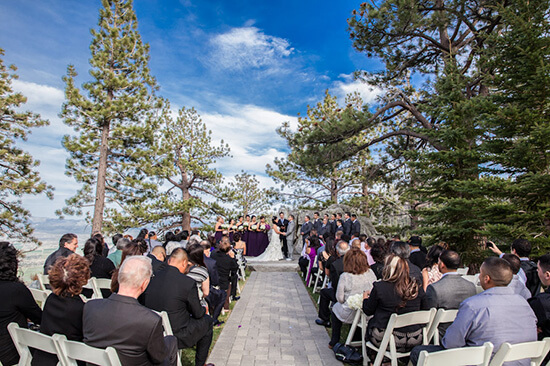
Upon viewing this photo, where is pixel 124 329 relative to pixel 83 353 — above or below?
above

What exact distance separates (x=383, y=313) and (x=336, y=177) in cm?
1747

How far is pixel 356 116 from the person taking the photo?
1121 cm

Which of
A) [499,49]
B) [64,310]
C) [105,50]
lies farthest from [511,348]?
[105,50]

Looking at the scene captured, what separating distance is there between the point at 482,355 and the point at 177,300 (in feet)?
8.59

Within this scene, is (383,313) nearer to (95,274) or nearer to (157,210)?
(95,274)

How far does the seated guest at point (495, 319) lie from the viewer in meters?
2.39

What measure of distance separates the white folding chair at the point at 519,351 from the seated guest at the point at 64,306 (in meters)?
3.01

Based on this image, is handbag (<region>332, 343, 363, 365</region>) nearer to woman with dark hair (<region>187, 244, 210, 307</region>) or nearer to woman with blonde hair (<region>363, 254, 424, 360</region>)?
woman with blonde hair (<region>363, 254, 424, 360</region>)

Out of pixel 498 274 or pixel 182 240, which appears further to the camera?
pixel 182 240

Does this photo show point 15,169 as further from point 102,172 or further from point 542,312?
point 542,312

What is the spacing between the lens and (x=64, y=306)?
2.41m

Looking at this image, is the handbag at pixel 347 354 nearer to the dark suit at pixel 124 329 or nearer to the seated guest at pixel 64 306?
the dark suit at pixel 124 329

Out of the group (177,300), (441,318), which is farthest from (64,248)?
(441,318)

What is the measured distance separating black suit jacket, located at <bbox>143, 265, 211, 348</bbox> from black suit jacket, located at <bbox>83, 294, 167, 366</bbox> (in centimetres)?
94
